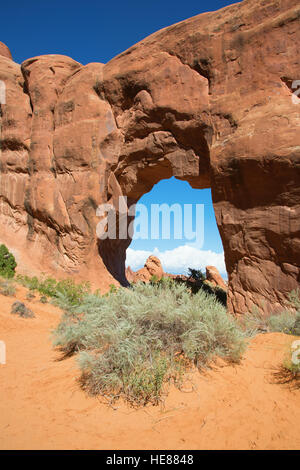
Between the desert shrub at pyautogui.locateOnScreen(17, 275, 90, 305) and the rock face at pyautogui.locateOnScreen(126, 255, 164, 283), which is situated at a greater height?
the desert shrub at pyautogui.locateOnScreen(17, 275, 90, 305)

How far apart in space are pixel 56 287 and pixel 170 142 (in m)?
6.42

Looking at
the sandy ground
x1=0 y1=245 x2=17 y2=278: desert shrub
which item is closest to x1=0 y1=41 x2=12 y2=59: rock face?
x1=0 y1=245 x2=17 y2=278: desert shrub

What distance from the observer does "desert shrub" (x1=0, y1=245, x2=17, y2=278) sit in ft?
32.8

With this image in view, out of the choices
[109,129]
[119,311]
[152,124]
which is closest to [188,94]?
[152,124]

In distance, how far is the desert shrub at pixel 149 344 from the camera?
3.27 meters

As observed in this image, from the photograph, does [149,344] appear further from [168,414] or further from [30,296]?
[30,296]

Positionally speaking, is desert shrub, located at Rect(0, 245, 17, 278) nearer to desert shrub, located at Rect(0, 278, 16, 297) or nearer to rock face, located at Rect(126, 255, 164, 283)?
desert shrub, located at Rect(0, 278, 16, 297)

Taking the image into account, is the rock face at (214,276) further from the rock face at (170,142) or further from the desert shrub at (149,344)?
the desert shrub at (149,344)

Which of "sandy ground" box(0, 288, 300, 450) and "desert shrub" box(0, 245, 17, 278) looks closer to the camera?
"sandy ground" box(0, 288, 300, 450)

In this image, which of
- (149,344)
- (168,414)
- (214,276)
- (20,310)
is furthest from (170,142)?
(214,276)

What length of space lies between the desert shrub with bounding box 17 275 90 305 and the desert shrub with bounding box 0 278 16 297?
863 millimetres

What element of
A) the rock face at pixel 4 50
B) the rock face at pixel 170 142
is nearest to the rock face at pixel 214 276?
the rock face at pixel 170 142

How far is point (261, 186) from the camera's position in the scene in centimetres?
744

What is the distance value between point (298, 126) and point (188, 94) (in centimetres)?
383
